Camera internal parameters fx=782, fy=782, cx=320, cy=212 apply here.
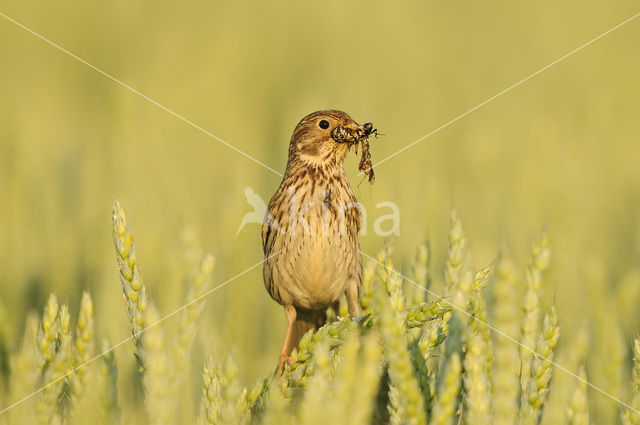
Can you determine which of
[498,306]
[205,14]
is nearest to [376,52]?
[205,14]

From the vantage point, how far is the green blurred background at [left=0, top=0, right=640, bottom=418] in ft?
10.7

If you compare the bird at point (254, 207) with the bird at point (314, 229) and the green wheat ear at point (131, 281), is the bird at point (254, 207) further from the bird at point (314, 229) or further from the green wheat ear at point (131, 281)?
the green wheat ear at point (131, 281)

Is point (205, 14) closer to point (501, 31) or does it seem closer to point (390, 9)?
point (390, 9)

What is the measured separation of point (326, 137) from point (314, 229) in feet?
1.70

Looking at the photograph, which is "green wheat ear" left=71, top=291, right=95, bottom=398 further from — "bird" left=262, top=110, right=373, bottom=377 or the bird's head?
the bird's head

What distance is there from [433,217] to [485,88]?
167 inches

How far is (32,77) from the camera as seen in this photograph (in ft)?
25.1

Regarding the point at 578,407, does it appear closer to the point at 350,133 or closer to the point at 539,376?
the point at 539,376

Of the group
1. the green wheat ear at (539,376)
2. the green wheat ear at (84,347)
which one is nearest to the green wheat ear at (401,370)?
the green wheat ear at (539,376)

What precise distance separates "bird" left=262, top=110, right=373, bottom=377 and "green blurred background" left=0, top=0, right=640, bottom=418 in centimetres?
13

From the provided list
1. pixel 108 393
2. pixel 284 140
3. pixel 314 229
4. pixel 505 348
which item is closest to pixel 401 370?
pixel 505 348

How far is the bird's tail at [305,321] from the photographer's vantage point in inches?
156

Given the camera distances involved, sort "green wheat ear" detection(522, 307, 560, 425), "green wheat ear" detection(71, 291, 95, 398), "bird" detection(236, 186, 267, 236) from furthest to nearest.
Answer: "bird" detection(236, 186, 267, 236) < "green wheat ear" detection(71, 291, 95, 398) < "green wheat ear" detection(522, 307, 560, 425)

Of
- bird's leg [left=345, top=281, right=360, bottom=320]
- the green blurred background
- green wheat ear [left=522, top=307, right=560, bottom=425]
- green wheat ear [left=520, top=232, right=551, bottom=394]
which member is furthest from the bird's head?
green wheat ear [left=522, top=307, right=560, bottom=425]
